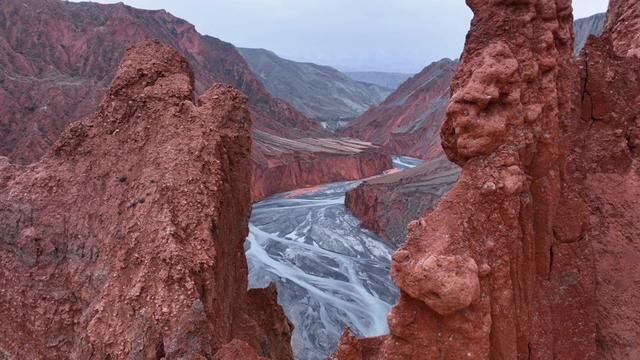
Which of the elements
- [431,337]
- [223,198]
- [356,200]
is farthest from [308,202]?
[431,337]

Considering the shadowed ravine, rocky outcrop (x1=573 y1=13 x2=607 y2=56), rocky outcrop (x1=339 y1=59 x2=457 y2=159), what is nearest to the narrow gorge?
the shadowed ravine

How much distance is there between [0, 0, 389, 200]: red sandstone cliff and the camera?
3148 centimetres

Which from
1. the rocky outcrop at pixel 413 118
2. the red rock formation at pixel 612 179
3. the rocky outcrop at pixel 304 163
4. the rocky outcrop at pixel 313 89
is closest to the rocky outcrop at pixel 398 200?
the rocky outcrop at pixel 304 163

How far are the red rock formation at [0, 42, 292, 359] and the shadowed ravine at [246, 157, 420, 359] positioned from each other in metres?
10.2

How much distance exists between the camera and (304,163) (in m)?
42.7

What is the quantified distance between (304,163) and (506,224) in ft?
126

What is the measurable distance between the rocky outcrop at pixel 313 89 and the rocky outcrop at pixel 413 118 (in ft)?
49.6

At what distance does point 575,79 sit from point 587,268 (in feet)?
6.28

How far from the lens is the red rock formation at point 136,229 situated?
5.32 metres

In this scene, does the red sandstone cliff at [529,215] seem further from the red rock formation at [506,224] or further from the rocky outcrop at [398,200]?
the rocky outcrop at [398,200]

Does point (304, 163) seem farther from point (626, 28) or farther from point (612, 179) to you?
point (612, 179)

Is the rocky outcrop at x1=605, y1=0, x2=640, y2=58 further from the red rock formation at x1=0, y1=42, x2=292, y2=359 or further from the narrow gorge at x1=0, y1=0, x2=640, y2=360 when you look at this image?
the red rock formation at x1=0, y1=42, x2=292, y2=359

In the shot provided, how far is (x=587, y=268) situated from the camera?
5000mm

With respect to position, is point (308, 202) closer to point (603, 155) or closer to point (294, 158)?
point (294, 158)
